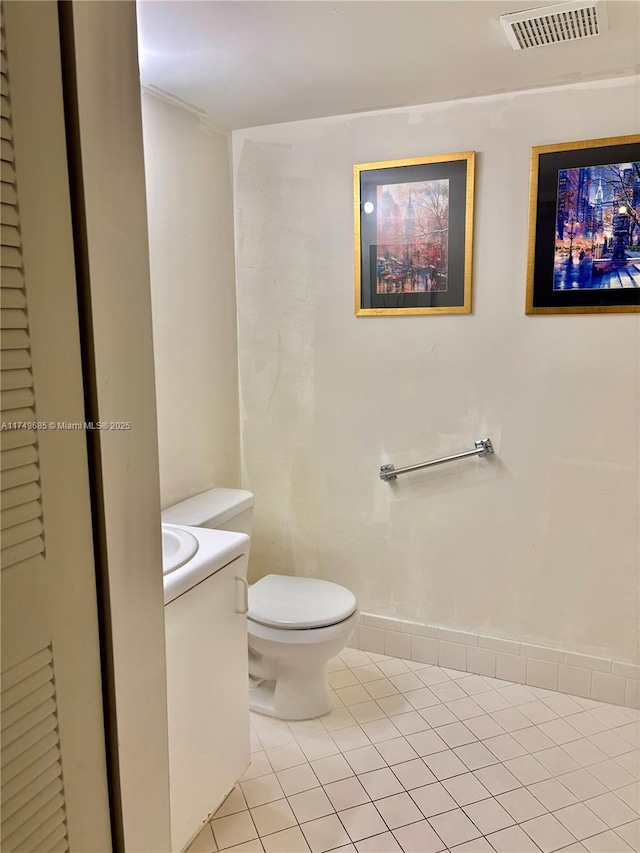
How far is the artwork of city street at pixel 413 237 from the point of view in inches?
88.1

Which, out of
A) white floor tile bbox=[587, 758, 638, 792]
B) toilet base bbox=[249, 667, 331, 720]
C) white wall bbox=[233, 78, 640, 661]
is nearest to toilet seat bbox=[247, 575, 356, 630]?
toilet base bbox=[249, 667, 331, 720]

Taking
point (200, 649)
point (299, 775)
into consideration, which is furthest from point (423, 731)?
point (200, 649)

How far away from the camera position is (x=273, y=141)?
242cm

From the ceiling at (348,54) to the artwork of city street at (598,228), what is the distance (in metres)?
0.18

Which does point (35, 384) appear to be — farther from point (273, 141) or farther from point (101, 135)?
point (273, 141)

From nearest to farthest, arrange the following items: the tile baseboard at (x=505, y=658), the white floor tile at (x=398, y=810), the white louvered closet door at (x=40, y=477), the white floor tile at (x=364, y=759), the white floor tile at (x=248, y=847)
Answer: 1. the white louvered closet door at (x=40, y=477)
2. the white floor tile at (x=248, y=847)
3. the white floor tile at (x=398, y=810)
4. the white floor tile at (x=364, y=759)
5. the tile baseboard at (x=505, y=658)

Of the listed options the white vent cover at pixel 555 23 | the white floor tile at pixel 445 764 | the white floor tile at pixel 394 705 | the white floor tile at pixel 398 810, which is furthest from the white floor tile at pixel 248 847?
the white vent cover at pixel 555 23

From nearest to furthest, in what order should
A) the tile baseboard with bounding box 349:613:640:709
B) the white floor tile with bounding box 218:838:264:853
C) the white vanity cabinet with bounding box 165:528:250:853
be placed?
1. the white vanity cabinet with bounding box 165:528:250:853
2. the white floor tile with bounding box 218:838:264:853
3. the tile baseboard with bounding box 349:613:640:709

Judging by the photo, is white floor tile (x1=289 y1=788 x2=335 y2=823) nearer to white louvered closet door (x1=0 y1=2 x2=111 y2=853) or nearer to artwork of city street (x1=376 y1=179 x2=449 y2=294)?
white louvered closet door (x1=0 y1=2 x2=111 y2=853)

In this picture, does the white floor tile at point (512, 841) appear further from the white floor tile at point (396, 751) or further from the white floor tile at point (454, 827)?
the white floor tile at point (396, 751)

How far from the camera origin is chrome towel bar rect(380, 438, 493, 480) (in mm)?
2281

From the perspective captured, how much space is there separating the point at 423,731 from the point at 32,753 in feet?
5.72

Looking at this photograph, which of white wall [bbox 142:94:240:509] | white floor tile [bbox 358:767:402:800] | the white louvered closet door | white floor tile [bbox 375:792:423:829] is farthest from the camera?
white wall [bbox 142:94:240:509]

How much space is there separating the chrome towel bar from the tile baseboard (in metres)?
0.63
